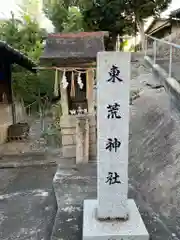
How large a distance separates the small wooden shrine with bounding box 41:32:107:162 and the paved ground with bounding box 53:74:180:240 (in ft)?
1.79

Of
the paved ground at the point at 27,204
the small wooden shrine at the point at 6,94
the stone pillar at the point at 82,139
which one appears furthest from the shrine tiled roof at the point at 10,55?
the paved ground at the point at 27,204

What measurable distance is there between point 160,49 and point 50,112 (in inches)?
218

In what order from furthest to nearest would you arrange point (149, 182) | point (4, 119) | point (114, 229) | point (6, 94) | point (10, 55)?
point (6, 94) → point (4, 119) → point (10, 55) → point (149, 182) → point (114, 229)

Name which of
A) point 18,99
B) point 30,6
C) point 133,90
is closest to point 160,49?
point 133,90

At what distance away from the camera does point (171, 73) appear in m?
8.41

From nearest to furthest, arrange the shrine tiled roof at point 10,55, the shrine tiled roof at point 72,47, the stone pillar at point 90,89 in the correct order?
the shrine tiled roof at point 72,47, the stone pillar at point 90,89, the shrine tiled roof at point 10,55

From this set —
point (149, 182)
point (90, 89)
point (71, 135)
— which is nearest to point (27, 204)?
point (71, 135)

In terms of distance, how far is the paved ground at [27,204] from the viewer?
15.0 ft

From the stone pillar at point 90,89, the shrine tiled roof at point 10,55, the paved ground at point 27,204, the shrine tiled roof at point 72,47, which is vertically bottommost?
the paved ground at point 27,204

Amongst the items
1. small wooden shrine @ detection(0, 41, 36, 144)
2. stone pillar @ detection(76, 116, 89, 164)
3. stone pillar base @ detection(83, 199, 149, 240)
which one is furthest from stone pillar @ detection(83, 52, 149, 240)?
small wooden shrine @ detection(0, 41, 36, 144)

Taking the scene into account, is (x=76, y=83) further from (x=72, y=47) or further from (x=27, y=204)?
(x=27, y=204)

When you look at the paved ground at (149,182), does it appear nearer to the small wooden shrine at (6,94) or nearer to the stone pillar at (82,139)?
the stone pillar at (82,139)

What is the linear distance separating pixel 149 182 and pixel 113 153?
1728 mm

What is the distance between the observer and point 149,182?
202 inches
